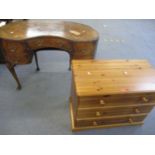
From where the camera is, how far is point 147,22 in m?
4.25

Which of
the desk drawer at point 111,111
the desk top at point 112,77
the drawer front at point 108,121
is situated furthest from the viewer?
the drawer front at point 108,121

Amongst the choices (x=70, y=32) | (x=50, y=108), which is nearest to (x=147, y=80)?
(x=70, y=32)

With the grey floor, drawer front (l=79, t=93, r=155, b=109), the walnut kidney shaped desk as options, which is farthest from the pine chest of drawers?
the walnut kidney shaped desk

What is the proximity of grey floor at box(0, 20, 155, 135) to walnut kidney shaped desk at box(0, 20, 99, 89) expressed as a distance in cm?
42

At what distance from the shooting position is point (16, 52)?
1.65m

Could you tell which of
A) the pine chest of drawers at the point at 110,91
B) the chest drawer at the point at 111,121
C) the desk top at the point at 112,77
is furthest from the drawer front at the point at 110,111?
the desk top at the point at 112,77

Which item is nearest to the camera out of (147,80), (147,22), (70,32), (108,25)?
(147,80)

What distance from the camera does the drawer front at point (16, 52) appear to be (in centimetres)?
158

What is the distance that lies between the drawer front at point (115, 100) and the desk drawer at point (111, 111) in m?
0.08

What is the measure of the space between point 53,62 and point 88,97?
4.95 ft

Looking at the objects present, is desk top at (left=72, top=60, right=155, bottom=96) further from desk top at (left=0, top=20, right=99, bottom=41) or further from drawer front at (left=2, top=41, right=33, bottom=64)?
drawer front at (left=2, top=41, right=33, bottom=64)

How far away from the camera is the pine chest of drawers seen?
3.86 feet

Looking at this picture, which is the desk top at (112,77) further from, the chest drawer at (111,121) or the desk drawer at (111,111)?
the chest drawer at (111,121)
